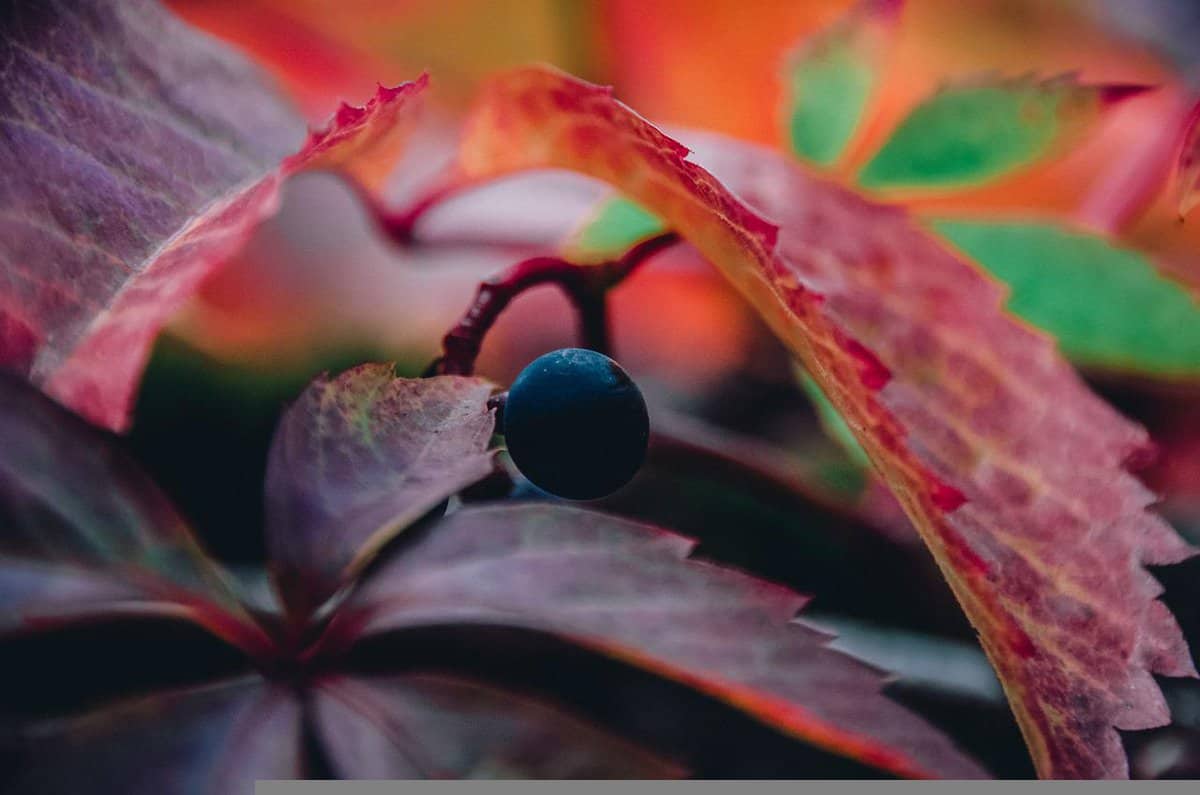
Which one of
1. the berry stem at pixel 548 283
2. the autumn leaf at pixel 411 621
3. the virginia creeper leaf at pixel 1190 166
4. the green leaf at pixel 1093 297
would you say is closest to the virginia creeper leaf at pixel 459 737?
the autumn leaf at pixel 411 621

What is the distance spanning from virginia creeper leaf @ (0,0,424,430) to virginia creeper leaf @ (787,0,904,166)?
1.13ft

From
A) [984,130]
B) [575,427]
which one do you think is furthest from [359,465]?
[984,130]

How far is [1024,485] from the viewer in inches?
14.6

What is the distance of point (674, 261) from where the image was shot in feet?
2.31

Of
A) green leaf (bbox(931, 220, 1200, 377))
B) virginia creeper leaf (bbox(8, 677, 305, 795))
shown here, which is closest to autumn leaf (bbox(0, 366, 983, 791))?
virginia creeper leaf (bbox(8, 677, 305, 795))

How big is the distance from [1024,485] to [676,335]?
0.48 metres

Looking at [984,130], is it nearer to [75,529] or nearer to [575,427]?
[575,427]

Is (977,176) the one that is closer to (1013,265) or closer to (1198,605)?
(1013,265)

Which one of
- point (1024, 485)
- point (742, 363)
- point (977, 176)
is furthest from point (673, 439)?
point (742, 363)

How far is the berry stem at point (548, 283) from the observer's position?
0.29 meters

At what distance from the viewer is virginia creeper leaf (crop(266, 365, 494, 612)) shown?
0.25 meters

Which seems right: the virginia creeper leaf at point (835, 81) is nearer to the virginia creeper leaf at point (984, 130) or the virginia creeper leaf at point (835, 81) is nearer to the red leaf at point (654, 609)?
the virginia creeper leaf at point (984, 130)

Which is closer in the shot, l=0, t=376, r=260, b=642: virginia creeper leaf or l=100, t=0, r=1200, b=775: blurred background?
l=0, t=376, r=260, b=642: virginia creeper leaf

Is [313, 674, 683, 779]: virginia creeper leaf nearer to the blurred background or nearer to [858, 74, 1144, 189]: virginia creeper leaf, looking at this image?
the blurred background
